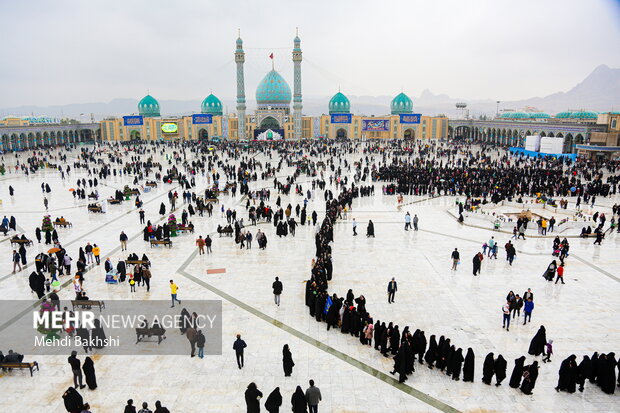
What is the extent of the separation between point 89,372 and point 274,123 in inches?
A: 2198

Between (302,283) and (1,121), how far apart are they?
76151 millimetres

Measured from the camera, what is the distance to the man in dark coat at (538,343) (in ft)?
27.0

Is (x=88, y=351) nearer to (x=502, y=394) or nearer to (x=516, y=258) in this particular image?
(x=502, y=394)

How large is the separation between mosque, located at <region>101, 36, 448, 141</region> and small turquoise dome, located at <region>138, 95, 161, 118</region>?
2165 millimetres

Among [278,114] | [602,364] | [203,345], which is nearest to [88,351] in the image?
[203,345]

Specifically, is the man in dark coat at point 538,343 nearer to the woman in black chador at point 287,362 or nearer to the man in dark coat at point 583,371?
the man in dark coat at point 583,371

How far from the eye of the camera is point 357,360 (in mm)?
8266

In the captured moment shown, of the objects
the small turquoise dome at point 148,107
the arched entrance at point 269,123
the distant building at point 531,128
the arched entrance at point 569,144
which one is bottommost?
the arched entrance at point 569,144

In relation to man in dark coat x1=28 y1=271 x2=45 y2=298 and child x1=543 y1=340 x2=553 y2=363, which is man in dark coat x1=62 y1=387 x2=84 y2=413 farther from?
child x1=543 y1=340 x2=553 y2=363

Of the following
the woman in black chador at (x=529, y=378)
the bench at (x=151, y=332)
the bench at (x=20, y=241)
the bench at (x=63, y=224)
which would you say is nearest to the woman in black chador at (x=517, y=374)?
the woman in black chador at (x=529, y=378)

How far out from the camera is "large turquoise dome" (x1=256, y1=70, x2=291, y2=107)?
204 feet

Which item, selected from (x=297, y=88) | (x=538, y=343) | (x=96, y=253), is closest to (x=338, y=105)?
(x=297, y=88)

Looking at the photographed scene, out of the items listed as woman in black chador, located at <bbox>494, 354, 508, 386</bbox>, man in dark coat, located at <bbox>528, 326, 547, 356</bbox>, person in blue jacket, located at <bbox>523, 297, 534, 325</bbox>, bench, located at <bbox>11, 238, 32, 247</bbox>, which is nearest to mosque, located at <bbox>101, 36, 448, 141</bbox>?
bench, located at <bbox>11, 238, 32, 247</bbox>

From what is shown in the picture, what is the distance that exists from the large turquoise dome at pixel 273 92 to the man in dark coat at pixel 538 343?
57.3 metres
